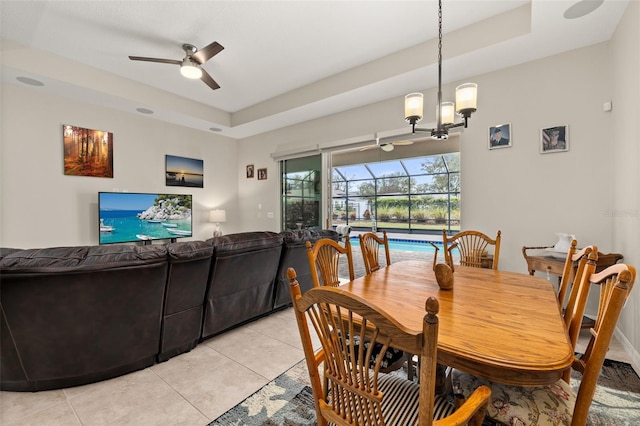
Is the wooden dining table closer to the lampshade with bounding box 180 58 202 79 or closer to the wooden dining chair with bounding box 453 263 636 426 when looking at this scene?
the wooden dining chair with bounding box 453 263 636 426

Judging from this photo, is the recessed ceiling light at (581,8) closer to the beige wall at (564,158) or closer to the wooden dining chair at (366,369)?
the beige wall at (564,158)

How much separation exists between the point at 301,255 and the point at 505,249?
2.30m

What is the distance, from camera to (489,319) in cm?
117

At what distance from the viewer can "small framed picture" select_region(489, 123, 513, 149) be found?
3.08 m

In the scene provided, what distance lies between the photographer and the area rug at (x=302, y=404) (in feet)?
4.99

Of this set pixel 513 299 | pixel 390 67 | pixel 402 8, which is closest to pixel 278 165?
pixel 390 67

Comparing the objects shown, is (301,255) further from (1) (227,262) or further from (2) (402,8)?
(2) (402,8)

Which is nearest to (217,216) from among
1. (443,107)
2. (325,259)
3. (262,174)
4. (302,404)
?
(262,174)

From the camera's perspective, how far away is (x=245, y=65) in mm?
Answer: 3586

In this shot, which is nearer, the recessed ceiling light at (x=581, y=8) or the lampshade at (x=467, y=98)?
the lampshade at (x=467, y=98)

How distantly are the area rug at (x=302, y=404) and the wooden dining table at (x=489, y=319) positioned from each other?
0.61 meters

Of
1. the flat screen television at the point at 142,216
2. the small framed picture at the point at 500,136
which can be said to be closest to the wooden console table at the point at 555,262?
the small framed picture at the point at 500,136

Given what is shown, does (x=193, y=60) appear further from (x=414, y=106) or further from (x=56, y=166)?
(x=56, y=166)

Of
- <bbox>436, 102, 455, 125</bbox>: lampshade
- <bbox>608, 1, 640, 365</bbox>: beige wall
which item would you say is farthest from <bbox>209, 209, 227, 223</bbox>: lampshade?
<bbox>608, 1, 640, 365</bbox>: beige wall
